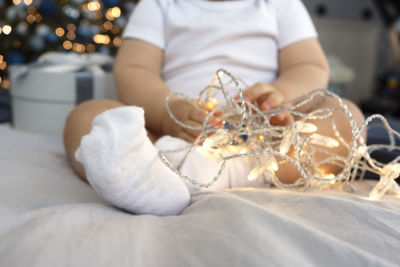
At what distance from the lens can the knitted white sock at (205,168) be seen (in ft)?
1.71

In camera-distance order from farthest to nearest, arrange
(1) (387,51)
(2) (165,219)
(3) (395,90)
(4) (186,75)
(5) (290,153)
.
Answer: (1) (387,51)
(3) (395,90)
(4) (186,75)
(5) (290,153)
(2) (165,219)

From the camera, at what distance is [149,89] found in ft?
2.62

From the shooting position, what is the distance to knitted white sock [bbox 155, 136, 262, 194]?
52 cm

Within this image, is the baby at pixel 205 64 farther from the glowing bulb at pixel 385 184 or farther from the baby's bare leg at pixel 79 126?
the glowing bulb at pixel 385 184

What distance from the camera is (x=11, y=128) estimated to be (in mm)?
1078

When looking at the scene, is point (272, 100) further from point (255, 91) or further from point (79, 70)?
point (79, 70)

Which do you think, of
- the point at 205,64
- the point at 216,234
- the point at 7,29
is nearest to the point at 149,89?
the point at 205,64

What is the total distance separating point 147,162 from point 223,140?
104mm

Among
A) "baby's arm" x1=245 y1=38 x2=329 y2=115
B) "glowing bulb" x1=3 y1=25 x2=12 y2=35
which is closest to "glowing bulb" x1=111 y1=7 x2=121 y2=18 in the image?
"glowing bulb" x1=3 y1=25 x2=12 y2=35

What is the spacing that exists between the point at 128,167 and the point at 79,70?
74 cm

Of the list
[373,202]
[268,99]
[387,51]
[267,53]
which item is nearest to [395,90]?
[387,51]

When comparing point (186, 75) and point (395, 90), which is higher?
point (186, 75)

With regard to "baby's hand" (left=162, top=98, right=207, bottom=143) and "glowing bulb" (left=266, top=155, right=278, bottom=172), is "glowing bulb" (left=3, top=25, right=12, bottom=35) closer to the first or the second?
"baby's hand" (left=162, top=98, right=207, bottom=143)

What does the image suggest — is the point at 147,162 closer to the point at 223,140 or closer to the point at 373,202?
the point at 223,140
